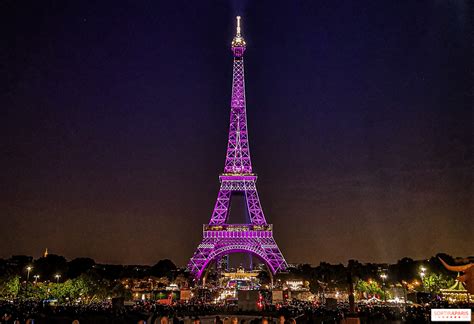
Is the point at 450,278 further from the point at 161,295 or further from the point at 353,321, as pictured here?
the point at 353,321

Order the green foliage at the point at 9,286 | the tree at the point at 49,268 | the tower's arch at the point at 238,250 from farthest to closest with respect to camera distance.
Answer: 1. the tower's arch at the point at 238,250
2. the tree at the point at 49,268
3. the green foliage at the point at 9,286

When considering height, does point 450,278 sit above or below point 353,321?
above

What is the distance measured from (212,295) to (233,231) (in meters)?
15.3

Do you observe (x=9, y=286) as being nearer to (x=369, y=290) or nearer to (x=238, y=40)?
(x=369, y=290)

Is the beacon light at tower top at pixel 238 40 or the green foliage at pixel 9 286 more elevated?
the beacon light at tower top at pixel 238 40

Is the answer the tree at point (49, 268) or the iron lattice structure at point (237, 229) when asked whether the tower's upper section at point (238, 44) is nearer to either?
the iron lattice structure at point (237, 229)

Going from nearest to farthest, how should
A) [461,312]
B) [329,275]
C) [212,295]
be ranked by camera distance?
[461,312] < [212,295] < [329,275]

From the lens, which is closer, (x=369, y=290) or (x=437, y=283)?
(x=437, y=283)

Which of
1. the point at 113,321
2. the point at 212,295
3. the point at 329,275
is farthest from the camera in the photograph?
the point at 329,275

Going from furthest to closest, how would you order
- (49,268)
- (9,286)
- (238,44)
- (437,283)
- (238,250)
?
(238,44), (238,250), (49,268), (437,283), (9,286)

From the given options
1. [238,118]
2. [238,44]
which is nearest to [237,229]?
[238,118]

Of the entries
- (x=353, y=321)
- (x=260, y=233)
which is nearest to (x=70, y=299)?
(x=260, y=233)

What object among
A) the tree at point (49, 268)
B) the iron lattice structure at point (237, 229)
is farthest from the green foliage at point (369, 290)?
the tree at point (49, 268)

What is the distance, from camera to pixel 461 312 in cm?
1758
